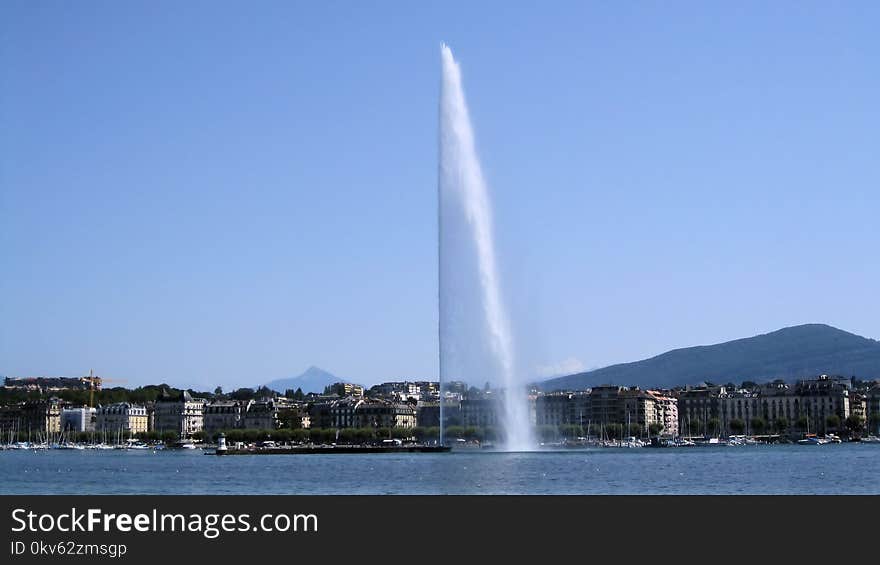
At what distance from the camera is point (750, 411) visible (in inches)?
5999

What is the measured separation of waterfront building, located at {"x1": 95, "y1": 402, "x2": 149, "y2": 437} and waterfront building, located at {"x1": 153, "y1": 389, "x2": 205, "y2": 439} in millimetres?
1900

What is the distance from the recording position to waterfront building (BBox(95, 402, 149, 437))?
162 meters

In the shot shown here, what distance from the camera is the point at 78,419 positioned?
167 m

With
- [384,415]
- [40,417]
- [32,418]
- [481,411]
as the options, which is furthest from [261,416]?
[481,411]

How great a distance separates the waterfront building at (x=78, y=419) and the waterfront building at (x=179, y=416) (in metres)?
8.63

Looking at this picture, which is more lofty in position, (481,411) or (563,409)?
(481,411)

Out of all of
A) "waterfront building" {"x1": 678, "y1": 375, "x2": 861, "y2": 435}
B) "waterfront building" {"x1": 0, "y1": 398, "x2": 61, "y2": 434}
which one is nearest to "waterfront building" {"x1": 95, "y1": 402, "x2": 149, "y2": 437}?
"waterfront building" {"x1": 0, "y1": 398, "x2": 61, "y2": 434}

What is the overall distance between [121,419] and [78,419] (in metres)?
7.79

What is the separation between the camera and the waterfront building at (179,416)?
Result: 162125 mm

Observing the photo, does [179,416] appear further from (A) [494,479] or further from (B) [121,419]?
(A) [494,479]
